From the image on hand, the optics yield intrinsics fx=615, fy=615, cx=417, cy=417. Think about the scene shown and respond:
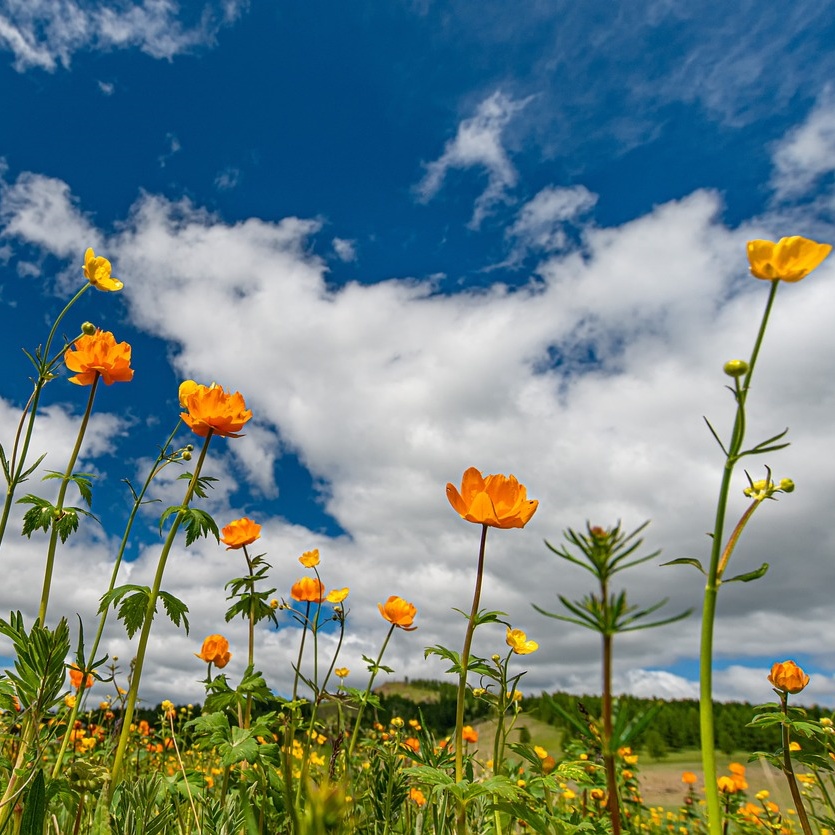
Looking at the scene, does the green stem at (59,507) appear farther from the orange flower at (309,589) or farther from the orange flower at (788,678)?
the orange flower at (788,678)

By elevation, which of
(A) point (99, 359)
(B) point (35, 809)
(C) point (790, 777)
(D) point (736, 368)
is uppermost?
(A) point (99, 359)

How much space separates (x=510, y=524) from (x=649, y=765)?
957cm

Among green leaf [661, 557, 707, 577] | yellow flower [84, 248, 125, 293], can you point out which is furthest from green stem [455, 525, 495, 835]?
yellow flower [84, 248, 125, 293]

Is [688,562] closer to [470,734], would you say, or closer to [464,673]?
[464,673]

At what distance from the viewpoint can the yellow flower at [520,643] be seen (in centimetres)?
292

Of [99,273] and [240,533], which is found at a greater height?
[99,273]

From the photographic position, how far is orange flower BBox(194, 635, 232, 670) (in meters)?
3.31

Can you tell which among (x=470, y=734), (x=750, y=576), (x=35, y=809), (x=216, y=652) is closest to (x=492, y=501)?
(x=750, y=576)

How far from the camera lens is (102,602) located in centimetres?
237

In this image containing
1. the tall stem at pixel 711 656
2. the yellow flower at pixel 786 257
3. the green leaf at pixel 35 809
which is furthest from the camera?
the green leaf at pixel 35 809

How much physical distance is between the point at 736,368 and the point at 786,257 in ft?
0.94

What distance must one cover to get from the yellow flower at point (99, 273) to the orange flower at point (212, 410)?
95cm

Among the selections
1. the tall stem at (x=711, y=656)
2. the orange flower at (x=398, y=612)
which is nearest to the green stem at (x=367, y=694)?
the orange flower at (x=398, y=612)

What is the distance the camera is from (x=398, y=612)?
3859mm
